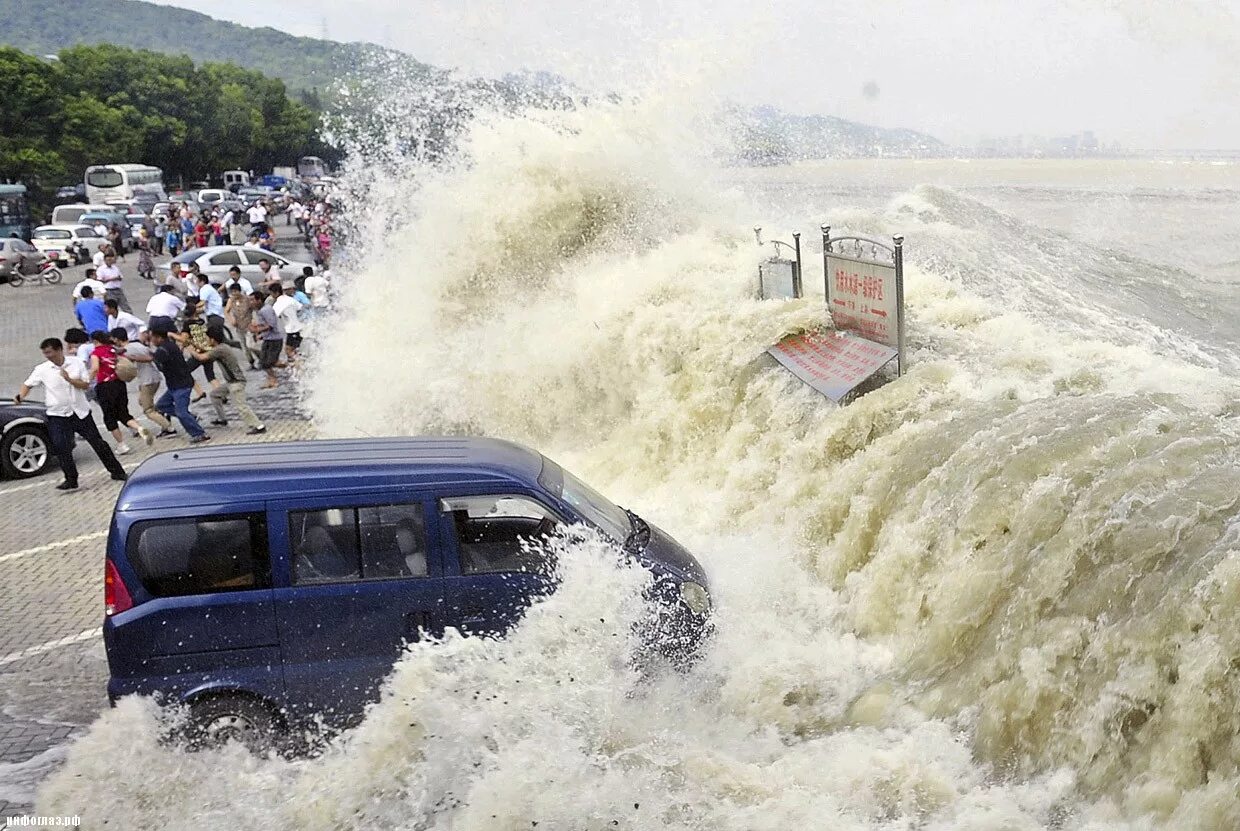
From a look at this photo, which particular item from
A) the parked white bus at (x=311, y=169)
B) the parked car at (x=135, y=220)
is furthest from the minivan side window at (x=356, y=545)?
the parked white bus at (x=311, y=169)

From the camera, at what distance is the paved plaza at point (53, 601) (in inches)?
270

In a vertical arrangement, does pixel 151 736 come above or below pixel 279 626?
below

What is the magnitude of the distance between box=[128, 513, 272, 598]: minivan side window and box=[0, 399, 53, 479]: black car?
767cm

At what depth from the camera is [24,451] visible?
514 inches

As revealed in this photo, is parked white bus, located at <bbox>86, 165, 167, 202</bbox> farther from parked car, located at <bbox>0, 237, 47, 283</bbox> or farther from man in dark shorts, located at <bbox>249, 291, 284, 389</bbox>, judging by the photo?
man in dark shorts, located at <bbox>249, 291, 284, 389</bbox>

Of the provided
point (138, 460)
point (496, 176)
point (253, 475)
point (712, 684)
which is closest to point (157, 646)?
point (253, 475)

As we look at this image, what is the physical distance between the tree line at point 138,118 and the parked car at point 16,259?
31.8m

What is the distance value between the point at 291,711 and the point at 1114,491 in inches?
193

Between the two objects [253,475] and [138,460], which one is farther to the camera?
[138,460]

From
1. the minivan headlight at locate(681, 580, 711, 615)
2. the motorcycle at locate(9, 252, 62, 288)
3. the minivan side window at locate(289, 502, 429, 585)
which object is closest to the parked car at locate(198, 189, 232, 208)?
the motorcycle at locate(9, 252, 62, 288)

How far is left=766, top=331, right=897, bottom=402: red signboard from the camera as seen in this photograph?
9.63 m

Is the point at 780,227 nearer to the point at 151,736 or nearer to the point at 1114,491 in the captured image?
the point at 1114,491

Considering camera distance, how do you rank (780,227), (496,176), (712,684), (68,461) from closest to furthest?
1. (712,684)
2. (68,461)
3. (496,176)
4. (780,227)

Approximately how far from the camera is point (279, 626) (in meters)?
6.30
